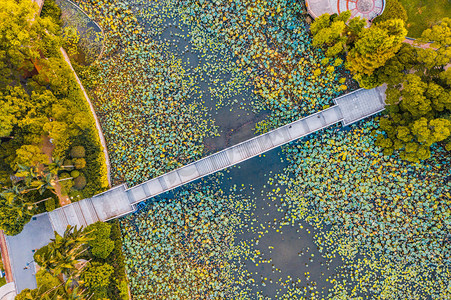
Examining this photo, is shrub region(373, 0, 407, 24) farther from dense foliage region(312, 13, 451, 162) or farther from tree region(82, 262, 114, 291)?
tree region(82, 262, 114, 291)

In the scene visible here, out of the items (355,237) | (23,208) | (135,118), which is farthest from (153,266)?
(355,237)

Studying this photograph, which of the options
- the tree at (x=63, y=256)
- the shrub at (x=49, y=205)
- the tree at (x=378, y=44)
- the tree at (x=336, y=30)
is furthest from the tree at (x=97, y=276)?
the tree at (x=378, y=44)

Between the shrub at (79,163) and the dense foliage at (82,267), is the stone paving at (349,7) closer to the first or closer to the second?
the shrub at (79,163)

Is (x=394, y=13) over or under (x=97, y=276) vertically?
over

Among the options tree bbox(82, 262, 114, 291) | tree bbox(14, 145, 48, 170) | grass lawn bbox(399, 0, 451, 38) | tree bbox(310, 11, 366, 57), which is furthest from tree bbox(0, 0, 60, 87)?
grass lawn bbox(399, 0, 451, 38)

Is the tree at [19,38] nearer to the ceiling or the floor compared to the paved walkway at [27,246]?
nearer to the ceiling

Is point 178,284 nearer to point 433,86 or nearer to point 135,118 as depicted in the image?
point 135,118

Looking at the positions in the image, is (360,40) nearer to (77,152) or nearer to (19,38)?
(77,152)

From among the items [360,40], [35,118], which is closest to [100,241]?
[35,118]
